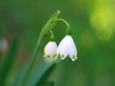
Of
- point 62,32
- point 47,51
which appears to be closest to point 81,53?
point 62,32

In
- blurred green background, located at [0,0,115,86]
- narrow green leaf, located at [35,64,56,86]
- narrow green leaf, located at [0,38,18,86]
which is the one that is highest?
blurred green background, located at [0,0,115,86]

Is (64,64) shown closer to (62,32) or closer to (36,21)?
(62,32)

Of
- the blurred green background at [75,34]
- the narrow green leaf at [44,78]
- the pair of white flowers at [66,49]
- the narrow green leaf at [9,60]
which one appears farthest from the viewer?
the blurred green background at [75,34]

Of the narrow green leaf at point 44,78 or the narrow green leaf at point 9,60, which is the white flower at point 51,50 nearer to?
the narrow green leaf at point 44,78

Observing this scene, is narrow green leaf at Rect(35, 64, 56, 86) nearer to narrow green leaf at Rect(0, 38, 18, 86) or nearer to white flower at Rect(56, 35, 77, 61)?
narrow green leaf at Rect(0, 38, 18, 86)

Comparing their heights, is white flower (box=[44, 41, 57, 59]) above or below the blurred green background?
below

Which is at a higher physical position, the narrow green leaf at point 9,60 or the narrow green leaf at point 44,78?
the narrow green leaf at point 9,60

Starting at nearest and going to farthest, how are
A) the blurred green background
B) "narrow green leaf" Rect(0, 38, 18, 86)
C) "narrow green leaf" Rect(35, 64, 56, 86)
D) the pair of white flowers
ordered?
the pair of white flowers, "narrow green leaf" Rect(35, 64, 56, 86), "narrow green leaf" Rect(0, 38, 18, 86), the blurred green background

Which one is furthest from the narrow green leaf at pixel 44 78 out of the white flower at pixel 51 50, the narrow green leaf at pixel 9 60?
the white flower at pixel 51 50

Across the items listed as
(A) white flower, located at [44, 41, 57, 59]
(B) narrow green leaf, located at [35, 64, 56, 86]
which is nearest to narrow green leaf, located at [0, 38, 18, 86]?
(B) narrow green leaf, located at [35, 64, 56, 86]
